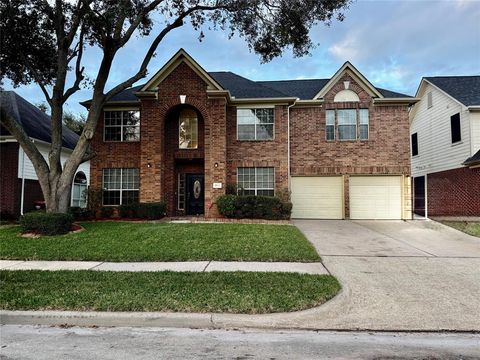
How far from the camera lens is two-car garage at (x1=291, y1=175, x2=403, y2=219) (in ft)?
58.3

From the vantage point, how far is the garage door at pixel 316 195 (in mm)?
17922

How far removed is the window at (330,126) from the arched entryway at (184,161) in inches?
244

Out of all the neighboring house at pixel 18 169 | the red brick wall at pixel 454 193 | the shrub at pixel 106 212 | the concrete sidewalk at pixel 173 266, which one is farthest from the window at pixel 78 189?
the red brick wall at pixel 454 193

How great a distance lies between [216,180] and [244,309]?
1135cm

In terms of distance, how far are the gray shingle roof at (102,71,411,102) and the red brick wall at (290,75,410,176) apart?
0.99 m

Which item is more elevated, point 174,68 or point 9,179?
point 174,68

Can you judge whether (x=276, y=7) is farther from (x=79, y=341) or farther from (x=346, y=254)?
(x=79, y=341)

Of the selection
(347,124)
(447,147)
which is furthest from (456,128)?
(347,124)

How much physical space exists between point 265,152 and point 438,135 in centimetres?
1057

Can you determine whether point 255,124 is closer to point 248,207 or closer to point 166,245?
point 248,207

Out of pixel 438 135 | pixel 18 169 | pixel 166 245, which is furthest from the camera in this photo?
pixel 438 135

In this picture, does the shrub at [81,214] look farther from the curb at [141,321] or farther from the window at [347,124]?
the window at [347,124]

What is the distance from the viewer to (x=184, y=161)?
17656 mm

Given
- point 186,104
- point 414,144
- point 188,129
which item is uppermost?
point 186,104
